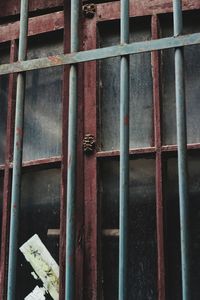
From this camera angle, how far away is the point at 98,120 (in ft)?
6.94

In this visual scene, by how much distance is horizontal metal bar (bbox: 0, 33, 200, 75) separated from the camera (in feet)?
5.63

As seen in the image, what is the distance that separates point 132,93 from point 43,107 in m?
0.38

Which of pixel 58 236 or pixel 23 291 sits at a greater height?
pixel 58 236

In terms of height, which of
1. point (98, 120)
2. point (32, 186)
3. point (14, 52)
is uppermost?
point (14, 52)

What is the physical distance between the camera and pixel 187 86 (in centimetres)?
208

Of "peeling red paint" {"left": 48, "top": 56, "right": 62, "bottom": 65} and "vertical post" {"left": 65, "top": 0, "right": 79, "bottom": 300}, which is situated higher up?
"peeling red paint" {"left": 48, "top": 56, "right": 62, "bottom": 65}

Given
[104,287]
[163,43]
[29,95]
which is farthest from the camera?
[29,95]

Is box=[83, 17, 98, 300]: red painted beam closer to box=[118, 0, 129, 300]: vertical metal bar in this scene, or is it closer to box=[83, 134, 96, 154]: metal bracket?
box=[83, 134, 96, 154]: metal bracket

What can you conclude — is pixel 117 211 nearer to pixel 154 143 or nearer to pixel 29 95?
pixel 154 143

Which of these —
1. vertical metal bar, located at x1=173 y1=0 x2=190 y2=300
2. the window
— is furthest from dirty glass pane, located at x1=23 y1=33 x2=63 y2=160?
vertical metal bar, located at x1=173 y1=0 x2=190 y2=300

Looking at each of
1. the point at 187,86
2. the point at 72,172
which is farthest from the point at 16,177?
the point at 187,86

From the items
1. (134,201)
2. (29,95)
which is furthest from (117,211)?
(29,95)

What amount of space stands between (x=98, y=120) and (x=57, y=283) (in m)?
0.62

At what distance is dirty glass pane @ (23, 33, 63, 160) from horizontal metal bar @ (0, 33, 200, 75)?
1.17 ft
